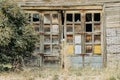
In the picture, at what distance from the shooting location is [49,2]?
15844 millimetres

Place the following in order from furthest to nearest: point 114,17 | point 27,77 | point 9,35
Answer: point 114,17, point 9,35, point 27,77

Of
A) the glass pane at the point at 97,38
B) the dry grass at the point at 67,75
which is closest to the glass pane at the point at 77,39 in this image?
the glass pane at the point at 97,38

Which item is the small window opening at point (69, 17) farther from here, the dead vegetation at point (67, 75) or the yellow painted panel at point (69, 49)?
the dead vegetation at point (67, 75)

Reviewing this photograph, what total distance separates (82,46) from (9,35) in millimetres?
3026

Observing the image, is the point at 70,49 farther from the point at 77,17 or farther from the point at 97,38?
the point at 77,17

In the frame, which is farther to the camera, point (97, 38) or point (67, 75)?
point (97, 38)

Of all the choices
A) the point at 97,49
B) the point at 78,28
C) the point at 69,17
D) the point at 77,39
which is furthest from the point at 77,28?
the point at 97,49

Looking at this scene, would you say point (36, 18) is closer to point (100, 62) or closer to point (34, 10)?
point (34, 10)

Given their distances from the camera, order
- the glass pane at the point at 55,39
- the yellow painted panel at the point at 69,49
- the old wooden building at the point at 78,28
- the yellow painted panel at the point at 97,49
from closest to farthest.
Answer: the old wooden building at the point at 78,28
the yellow painted panel at the point at 97,49
the yellow painted panel at the point at 69,49
the glass pane at the point at 55,39

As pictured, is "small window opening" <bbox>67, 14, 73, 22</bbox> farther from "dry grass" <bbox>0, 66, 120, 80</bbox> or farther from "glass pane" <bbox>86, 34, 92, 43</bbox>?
"dry grass" <bbox>0, 66, 120, 80</bbox>

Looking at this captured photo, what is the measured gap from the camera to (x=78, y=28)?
15.9 m

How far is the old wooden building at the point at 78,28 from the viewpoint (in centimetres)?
1560

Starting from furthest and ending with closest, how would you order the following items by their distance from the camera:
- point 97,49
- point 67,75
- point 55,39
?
point 55,39
point 97,49
point 67,75

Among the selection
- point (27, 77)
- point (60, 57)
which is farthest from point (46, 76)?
point (60, 57)
